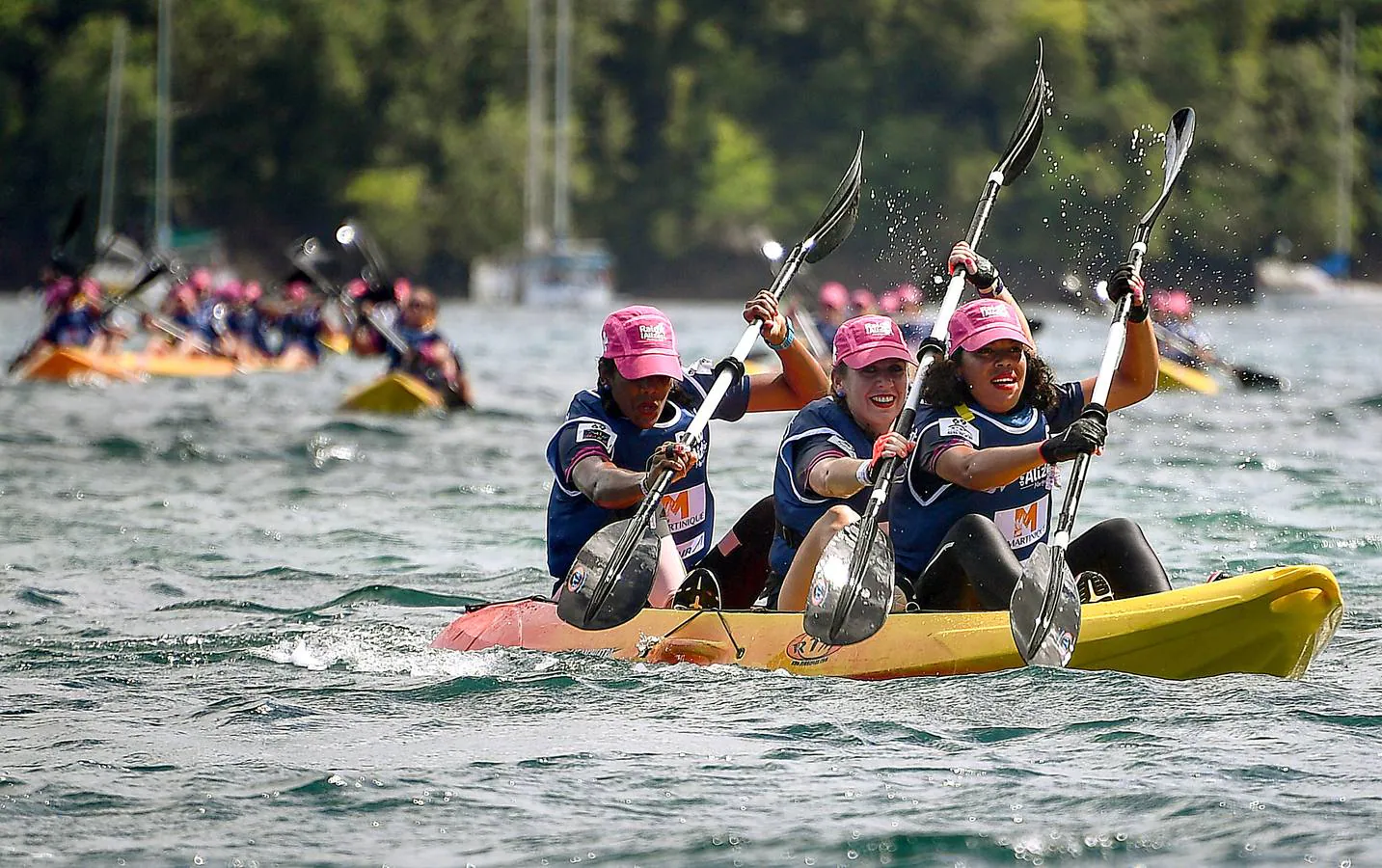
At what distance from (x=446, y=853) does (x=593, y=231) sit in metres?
58.8

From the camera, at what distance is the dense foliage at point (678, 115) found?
181 ft

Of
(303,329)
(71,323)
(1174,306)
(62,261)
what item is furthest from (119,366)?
(1174,306)

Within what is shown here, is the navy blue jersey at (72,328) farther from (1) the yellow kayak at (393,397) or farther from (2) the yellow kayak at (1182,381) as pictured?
(2) the yellow kayak at (1182,381)

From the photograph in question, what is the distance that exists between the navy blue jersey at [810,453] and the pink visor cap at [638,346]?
0.52 metres

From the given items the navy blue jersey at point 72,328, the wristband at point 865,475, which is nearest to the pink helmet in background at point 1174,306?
the navy blue jersey at point 72,328

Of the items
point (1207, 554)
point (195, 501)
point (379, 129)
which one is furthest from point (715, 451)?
point (379, 129)

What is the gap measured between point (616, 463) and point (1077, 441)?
73.8 inches

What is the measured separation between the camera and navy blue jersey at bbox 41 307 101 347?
24.7m

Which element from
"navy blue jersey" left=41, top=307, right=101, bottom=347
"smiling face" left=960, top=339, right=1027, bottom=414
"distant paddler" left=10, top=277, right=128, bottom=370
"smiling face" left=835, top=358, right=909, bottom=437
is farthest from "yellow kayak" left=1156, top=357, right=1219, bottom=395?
"smiling face" left=960, top=339, right=1027, bottom=414

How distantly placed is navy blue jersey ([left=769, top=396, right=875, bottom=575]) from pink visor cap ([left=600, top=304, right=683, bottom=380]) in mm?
520

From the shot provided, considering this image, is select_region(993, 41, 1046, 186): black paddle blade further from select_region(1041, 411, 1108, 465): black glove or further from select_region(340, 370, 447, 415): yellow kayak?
select_region(340, 370, 447, 415): yellow kayak

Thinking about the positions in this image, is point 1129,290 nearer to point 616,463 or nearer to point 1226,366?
point 616,463

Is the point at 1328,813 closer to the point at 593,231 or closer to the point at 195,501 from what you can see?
the point at 195,501

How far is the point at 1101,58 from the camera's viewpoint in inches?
2468
